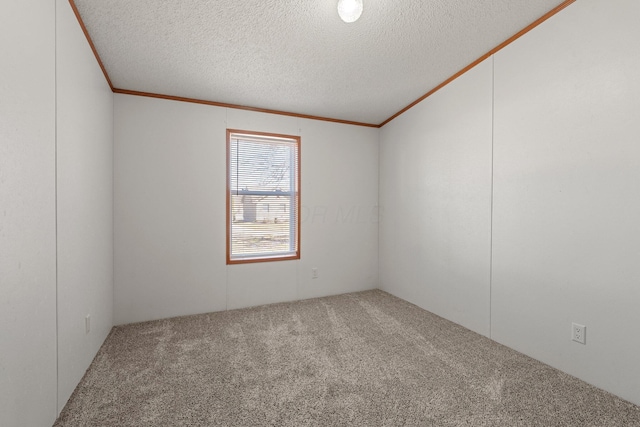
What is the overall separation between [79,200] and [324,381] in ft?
6.59

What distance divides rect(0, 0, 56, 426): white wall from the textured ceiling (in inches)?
28.2

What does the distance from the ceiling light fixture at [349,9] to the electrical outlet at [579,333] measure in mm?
2509

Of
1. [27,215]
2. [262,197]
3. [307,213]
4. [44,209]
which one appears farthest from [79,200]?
[307,213]

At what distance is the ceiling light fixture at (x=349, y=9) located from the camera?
1.69 metres

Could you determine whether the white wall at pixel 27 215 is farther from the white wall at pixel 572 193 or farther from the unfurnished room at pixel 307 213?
the white wall at pixel 572 193

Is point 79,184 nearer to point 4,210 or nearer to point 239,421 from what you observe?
point 4,210

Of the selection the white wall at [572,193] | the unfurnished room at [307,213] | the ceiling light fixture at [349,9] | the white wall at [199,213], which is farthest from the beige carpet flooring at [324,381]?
the ceiling light fixture at [349,9]

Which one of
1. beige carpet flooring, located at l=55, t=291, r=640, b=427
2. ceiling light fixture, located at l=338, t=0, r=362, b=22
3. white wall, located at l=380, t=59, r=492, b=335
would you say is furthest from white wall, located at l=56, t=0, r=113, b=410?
white wall, located at l=380, t=59, r=492, b=335

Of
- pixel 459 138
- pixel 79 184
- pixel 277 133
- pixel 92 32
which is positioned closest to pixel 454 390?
pixel 459 138

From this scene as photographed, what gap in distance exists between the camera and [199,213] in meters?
3.06

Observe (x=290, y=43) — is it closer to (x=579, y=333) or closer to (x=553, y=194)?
(x=553, y=194)

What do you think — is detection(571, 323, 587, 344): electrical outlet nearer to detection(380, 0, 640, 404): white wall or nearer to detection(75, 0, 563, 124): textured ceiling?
detection(380, 0, 640, 404): white wall

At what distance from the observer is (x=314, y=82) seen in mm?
2773

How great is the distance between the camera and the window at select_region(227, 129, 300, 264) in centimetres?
325
